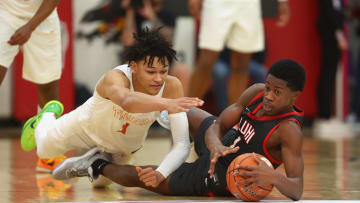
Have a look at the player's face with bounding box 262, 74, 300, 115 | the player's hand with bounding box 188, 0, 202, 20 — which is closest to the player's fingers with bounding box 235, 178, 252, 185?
the player's face with bounding box 262, 74, 300, 115

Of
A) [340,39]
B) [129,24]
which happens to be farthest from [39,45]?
[340,39]

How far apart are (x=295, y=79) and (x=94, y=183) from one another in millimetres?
1682

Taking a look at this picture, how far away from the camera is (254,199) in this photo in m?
4.14

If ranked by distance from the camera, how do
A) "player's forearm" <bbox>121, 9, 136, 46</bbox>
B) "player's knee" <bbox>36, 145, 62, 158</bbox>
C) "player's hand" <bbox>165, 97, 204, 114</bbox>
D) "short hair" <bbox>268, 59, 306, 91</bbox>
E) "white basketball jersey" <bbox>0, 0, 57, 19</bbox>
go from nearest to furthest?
"player's hand" <bbox>165, 97, 204, 114</bbox>, "short hair" <bbox>268, 59, 306, 91</bbox>, "player's knee" <bbox>36, 145, 62, 158</bbox>, "white basketball jersey" <bbox>0, 0, 57, 19</bbox>, "player's forearm" <bbox>121, 9, 136, 46</bbox>

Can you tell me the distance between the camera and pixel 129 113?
15.0ft

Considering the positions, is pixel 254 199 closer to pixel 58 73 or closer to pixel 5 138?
pixel 58 73

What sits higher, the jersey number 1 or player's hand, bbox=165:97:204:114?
player's hand, bbox=165:97:204:114

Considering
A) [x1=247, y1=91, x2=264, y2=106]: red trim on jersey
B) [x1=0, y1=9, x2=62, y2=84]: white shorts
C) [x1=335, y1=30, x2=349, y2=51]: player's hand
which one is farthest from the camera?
[x1=335, y1=30, x2=349, y2=51]: player's hand

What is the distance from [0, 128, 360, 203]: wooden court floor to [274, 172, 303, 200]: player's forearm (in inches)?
6.7

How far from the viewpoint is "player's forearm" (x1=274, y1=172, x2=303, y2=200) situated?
13.0 feet

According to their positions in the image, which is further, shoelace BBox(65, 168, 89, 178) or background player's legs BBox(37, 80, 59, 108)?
background player's legs BBox(37, 80, 59, 108)

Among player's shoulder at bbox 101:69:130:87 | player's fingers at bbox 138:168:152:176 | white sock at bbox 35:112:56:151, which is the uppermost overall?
player's shoulder at bbox 101:69:130:87

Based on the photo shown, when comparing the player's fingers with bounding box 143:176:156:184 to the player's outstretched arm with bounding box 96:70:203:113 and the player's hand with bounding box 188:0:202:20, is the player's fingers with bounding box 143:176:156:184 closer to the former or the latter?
the player's outstretched arm with bounding box 96:70:203:113

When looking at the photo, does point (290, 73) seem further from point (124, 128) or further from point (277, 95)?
point (124, 128)
